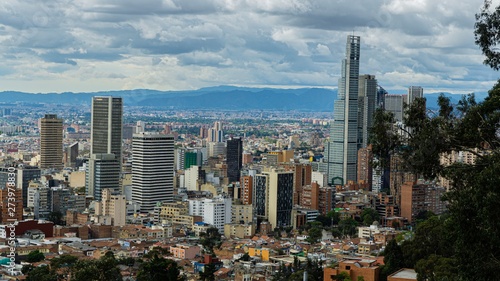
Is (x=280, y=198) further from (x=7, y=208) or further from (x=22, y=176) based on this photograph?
(x=22, y=176)

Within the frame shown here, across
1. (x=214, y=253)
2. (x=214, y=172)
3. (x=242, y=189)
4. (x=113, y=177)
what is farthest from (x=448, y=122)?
(x=214, y=172)

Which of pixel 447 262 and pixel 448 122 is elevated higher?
pixel 448 122

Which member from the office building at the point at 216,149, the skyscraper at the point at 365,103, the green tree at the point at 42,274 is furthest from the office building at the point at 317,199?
the office building at the point at 216,149

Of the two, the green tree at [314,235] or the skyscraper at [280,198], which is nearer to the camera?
the green tree at [314,235]

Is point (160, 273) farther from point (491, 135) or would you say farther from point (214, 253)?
point (214, 253)

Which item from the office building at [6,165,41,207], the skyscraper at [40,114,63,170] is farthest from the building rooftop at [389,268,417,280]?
the skyscraper at [40,114,63,170]

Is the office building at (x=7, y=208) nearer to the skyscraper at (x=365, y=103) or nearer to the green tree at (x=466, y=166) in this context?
the green tree at (x=466, y=166)

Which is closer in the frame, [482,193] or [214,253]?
[482,193]
